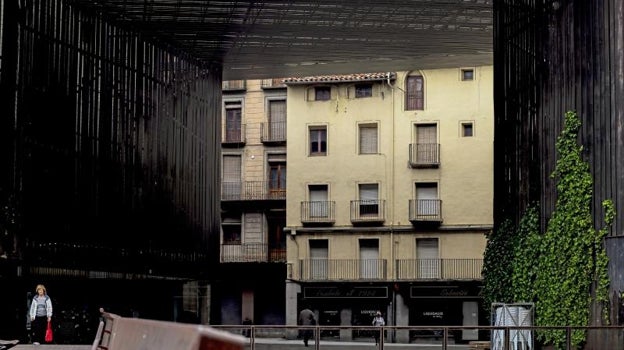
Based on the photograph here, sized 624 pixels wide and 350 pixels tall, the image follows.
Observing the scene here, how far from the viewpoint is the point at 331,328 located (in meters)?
18.9

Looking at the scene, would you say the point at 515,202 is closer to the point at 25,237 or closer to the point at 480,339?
the point at 480,339

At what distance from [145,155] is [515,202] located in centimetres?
1401

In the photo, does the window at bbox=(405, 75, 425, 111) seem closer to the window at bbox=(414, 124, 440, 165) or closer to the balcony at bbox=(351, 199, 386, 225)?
the window at bbox=(414, 124, 440, 165)

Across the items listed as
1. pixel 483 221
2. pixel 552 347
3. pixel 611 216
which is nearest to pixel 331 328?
pixel 552 347

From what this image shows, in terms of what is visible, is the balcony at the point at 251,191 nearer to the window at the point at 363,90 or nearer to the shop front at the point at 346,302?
the shop front at the point at 346,302

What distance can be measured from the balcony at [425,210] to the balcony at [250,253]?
21.8ft

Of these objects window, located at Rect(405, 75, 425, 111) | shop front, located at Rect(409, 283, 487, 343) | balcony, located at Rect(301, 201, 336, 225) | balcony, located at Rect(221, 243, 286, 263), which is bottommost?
shop front, located at Rect(409, 283, 487, 343)

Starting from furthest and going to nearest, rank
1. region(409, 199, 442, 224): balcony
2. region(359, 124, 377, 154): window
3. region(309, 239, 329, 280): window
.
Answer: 1. region(359, 124, 377, 154): window
2. region(309, 239, 329, 280): window
3. region(409, 199, 442, 224): balcony

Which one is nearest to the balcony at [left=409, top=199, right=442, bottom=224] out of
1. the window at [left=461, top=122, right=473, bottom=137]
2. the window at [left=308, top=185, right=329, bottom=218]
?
the window at [left=461, top=122, right=473, bottom=137]

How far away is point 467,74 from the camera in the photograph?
178 ft

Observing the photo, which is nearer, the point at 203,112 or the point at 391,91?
the point at 203,112

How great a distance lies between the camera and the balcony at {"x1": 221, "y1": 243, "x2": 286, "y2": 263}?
2192 inches

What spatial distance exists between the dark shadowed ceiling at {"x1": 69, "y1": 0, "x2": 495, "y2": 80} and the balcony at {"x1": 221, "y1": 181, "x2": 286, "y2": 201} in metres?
10.6

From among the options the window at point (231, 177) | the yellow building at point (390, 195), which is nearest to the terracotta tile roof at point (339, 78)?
the yellow building at point (390, 195)
